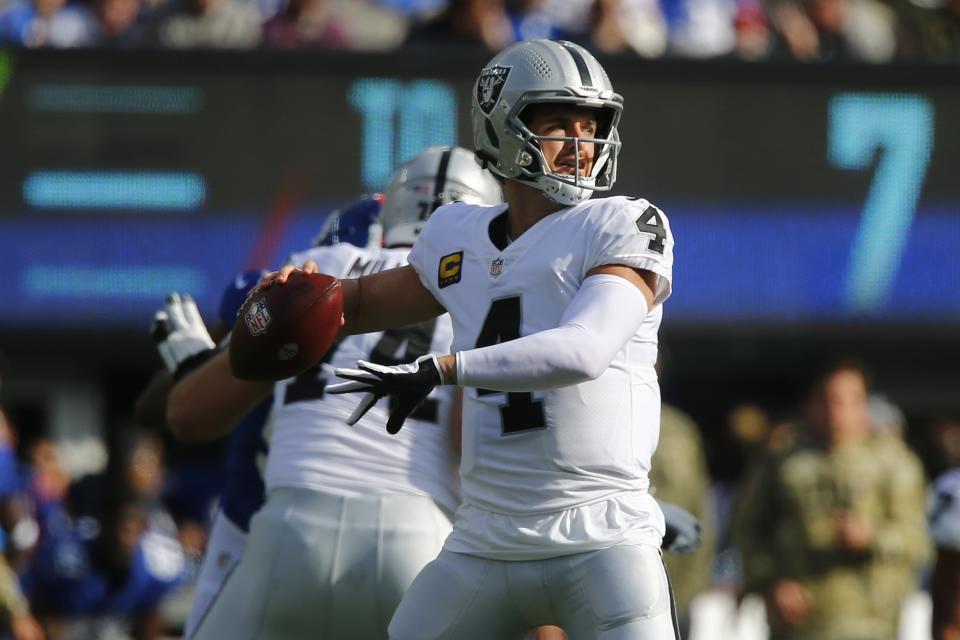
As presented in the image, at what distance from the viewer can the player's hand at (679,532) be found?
430cm

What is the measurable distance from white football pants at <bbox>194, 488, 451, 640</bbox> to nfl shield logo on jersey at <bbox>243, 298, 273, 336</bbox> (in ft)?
2.28

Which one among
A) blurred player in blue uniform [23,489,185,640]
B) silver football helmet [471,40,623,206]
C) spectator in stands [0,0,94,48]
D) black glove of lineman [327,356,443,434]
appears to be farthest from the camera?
spectator in stands [0,0,94,48]

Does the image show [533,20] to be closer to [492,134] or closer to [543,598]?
[492,134]

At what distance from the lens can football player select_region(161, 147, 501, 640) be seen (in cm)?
418

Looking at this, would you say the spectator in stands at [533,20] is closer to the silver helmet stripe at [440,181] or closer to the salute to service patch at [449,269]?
the silver helmet stripe at [440,181]

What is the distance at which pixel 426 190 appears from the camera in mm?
4766

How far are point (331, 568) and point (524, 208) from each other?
0.98 metres

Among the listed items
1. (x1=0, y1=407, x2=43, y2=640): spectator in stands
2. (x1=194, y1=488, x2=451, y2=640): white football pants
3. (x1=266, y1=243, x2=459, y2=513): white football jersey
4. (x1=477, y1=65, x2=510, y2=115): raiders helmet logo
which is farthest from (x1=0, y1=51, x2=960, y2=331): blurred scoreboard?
(x1=477, y1=65, x2=510, y2=115): raiders helmet logo

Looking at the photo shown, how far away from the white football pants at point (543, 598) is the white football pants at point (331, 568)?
49 cm

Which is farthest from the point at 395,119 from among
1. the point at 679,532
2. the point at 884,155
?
the point at 679,532

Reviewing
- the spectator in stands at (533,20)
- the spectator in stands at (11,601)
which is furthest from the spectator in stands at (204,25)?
the spectator in stands at (11,601)

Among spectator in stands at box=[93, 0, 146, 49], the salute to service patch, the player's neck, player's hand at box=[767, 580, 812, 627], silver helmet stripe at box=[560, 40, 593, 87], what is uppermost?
silver helmet stripe at box=[560, 40, 593, 87]

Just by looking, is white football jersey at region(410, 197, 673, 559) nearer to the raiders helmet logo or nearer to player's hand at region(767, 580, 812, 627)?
the raiders helmet logo

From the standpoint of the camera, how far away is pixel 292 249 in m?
9.24
